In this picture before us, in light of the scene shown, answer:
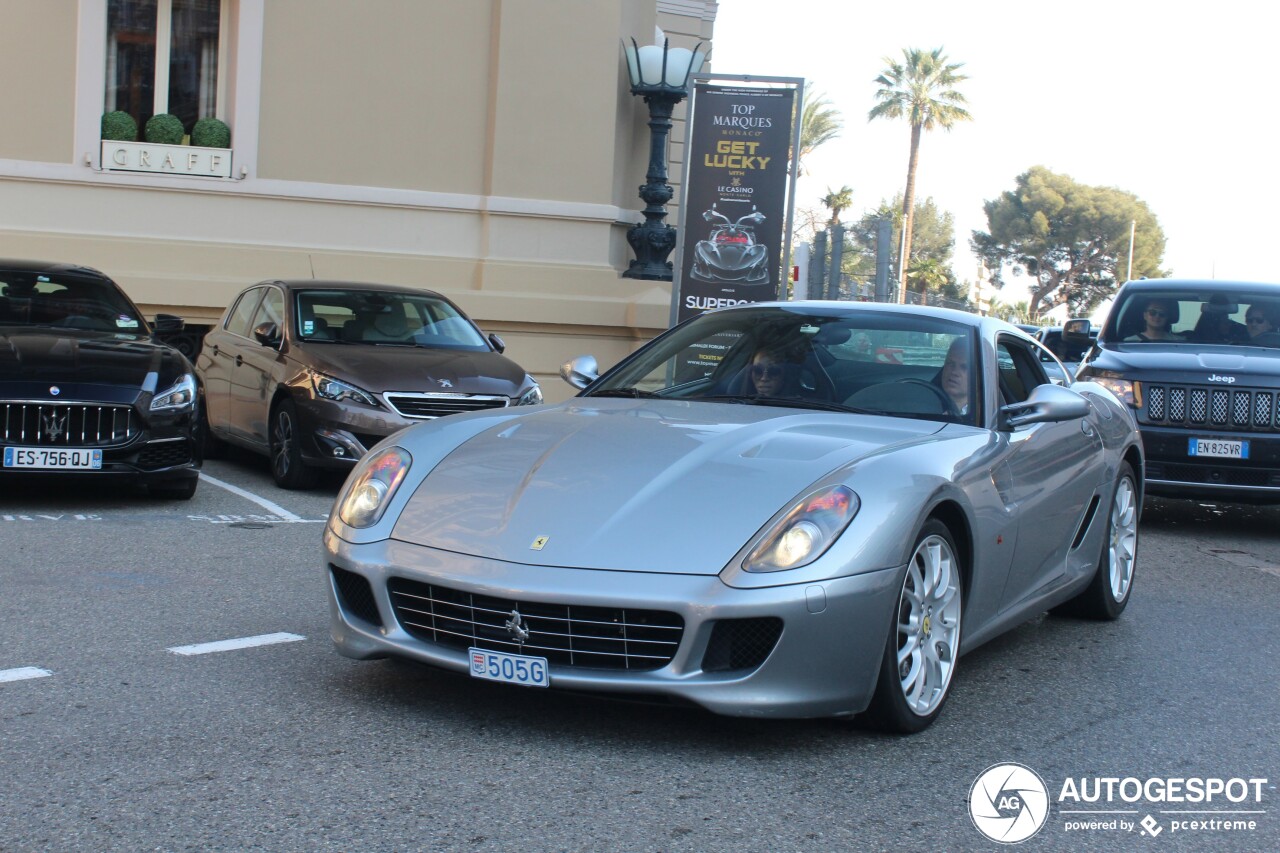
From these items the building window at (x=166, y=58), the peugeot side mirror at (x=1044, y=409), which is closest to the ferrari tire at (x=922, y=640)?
the peugeot side mirror at (x=1044, y=409)

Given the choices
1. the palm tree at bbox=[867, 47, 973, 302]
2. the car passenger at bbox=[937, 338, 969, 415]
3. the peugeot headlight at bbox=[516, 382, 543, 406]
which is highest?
the palm tree at bbox=[867, 47, 973, 302]

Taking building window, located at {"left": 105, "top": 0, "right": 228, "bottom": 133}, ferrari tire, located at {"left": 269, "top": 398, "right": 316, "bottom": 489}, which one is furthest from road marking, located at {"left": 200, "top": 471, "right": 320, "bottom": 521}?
building window, located at {"left": 105, "top": 0, "right": 228, "bottom": 133}

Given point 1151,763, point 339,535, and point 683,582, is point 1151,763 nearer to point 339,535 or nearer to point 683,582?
point 683,582

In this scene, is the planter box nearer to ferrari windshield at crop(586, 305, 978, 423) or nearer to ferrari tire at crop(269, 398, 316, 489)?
ferrari tire at crop(269, 398, 316, 489)

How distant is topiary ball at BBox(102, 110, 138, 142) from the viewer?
1510cm

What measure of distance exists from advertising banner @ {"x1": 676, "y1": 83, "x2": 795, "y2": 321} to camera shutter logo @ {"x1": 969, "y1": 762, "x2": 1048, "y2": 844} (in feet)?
34.9

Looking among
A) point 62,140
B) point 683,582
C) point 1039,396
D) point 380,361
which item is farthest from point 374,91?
point 683,582

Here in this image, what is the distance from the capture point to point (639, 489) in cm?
427

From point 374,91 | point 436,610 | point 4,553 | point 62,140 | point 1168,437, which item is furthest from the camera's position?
point 374,91

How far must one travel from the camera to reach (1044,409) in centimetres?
→ 518

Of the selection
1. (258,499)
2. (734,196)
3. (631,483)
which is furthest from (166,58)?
(631,483)

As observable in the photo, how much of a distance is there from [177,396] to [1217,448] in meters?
6.53

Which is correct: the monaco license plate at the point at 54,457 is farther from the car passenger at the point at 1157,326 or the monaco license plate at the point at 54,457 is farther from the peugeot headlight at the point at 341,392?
the car passenger at the point at 1157,326

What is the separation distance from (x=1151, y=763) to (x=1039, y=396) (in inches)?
57.2
